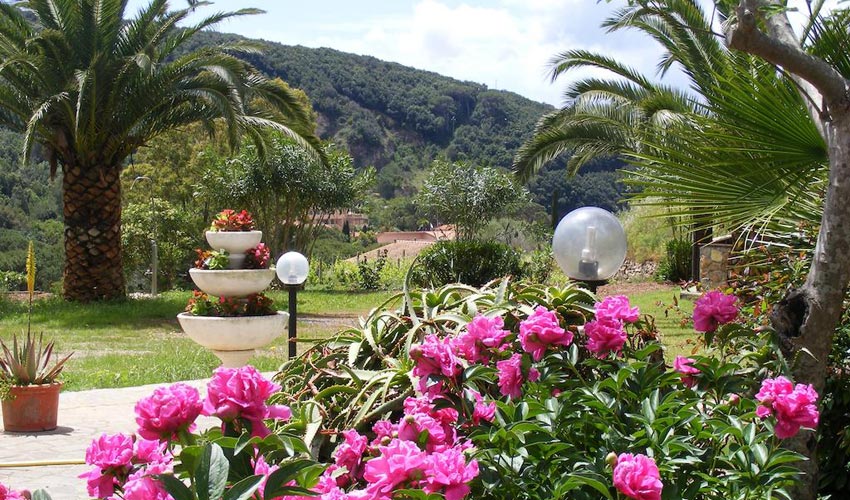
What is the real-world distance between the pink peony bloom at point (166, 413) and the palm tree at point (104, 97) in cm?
1260

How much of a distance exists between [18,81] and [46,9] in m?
1.31

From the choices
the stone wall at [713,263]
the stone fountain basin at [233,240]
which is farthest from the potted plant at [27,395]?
the stone wall at [713,263]

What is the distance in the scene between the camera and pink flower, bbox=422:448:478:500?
1.32 metres

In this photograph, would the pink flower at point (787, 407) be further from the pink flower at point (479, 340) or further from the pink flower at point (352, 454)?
the pink flower at point (352, 454)

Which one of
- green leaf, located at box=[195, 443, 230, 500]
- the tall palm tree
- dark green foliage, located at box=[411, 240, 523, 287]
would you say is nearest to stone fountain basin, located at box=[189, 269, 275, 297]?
the tall palm tree

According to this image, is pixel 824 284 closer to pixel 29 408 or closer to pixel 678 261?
pixel 29 408

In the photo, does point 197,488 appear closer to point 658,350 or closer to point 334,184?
point 658,350

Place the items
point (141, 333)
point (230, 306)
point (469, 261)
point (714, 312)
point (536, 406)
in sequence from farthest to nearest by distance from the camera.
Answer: point (469, 261)
point (141, 333)
point (230, 306)
point (714, 312)
point (536, 406)

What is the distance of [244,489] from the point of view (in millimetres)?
1177

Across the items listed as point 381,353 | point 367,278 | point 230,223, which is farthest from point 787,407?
point 367,278

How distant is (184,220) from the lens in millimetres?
28281

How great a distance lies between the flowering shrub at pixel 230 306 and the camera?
313 inches

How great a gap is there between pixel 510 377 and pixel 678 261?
849 inches

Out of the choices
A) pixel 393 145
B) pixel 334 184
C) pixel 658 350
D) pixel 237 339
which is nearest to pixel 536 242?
pixel 334 184
